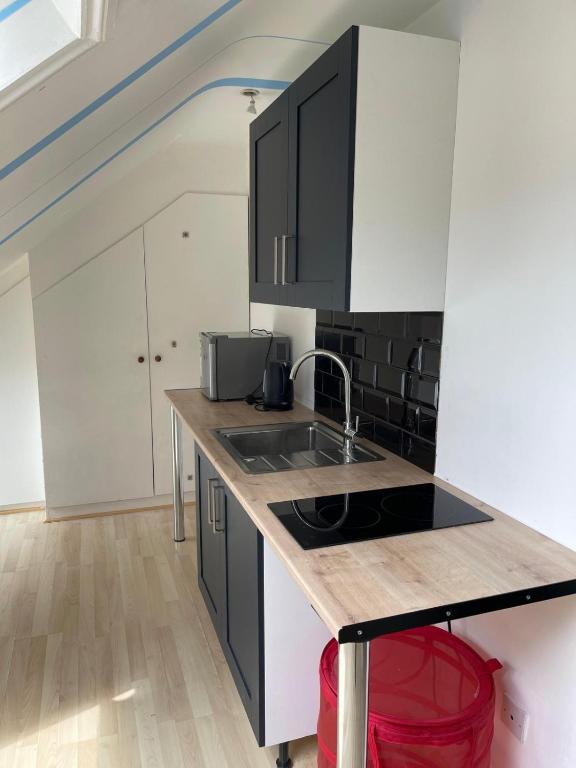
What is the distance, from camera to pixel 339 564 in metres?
1.21

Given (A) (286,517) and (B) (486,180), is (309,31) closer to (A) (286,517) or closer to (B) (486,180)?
(B) (486,180)

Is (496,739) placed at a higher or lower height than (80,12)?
lower

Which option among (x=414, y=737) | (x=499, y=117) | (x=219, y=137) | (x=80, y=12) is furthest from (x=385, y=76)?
(x=219, y=137)

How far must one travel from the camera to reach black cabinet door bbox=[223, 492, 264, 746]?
1.68 meters

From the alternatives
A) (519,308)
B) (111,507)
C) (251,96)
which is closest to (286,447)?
(519,308)

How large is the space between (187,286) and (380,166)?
2273 mm

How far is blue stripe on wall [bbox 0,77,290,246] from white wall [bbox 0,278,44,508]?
3.70ft

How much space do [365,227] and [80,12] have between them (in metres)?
0.87

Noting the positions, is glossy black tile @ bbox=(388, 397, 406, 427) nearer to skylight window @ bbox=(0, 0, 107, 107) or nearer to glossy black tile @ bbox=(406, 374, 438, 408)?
glossy black tile @ bbox=(406, 374, 438, 408)

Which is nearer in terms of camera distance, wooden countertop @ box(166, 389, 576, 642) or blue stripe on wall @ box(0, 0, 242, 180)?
wooden countertop @ box(166, 389, 576, 642)

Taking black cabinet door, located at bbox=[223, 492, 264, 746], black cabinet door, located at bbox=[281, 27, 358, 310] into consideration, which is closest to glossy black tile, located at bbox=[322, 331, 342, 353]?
black cabinet door, located at bbox=[281, 27, 358, 310]

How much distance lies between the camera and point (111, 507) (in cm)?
373

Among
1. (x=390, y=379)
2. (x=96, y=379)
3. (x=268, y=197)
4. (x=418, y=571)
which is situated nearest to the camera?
(x=418, y=571)

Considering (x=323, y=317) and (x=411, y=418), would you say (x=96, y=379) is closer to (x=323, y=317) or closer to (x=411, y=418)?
(x=323, y=317)
